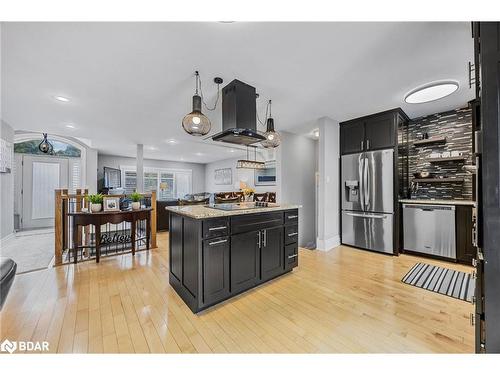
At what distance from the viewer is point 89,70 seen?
2221 mm

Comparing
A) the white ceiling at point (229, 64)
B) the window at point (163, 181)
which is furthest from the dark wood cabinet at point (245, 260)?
the window at point (163, 181)

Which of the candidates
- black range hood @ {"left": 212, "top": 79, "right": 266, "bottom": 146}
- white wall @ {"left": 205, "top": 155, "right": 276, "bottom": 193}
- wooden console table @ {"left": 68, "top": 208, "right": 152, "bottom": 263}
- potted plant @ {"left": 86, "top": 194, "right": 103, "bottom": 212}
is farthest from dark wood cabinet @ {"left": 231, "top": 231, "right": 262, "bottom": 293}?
white wall @ {"left": 205, "top": 155, "right": 276, "bottom": 193}

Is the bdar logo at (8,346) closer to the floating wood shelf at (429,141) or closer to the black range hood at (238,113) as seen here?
the black range hood at (238,113)

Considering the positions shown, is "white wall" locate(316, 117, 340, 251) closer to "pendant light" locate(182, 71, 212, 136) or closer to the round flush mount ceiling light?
the round flush mount ceiling light

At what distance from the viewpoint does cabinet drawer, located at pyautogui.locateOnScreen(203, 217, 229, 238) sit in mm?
1841

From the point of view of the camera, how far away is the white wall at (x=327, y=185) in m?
3.79

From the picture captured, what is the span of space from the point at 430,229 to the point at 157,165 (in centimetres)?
953

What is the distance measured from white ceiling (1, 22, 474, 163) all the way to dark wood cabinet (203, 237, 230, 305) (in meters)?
1.76

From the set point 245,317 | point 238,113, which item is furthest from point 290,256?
point 238,113

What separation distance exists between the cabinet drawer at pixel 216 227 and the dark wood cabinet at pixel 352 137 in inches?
122

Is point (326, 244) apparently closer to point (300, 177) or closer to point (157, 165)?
point (300, 177)
